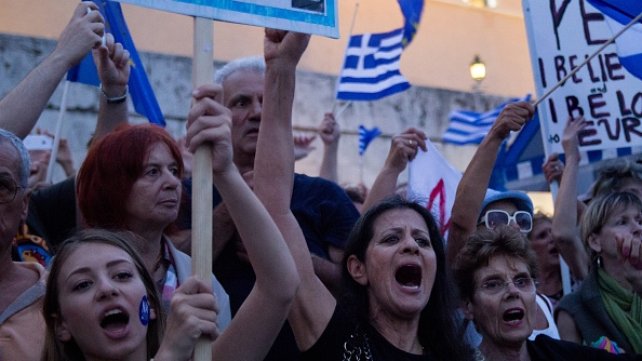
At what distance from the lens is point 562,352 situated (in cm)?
367

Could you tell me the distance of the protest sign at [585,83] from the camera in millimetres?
5293

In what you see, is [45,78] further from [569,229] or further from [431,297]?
[569,229]

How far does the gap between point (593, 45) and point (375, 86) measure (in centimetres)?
207

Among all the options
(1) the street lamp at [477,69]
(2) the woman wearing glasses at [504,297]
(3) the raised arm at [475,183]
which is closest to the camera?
(2) the woman wearing glasses at [504,297]

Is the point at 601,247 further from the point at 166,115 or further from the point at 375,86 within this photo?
the point at 166,115

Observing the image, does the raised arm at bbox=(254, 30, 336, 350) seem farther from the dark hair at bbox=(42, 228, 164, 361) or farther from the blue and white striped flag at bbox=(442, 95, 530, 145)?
the blue and white striped flag at bbox=(442, 95, 530, 145)

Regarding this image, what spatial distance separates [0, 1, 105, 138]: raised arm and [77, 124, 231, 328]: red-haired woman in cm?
23

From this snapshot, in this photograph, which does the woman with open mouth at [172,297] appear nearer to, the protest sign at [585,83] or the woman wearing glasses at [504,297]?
Result: the woman wearing glasses at [504,297]

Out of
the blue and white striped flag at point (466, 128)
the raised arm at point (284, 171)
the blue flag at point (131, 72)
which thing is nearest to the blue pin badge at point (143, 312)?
the raised arm at point (284, 171)

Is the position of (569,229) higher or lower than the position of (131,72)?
lower

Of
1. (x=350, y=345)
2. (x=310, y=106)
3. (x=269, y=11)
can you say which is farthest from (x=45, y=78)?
(x=310, y=106)

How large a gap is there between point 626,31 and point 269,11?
2.92m

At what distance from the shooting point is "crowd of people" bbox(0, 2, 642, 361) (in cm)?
269

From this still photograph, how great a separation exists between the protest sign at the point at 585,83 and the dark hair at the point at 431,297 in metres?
2.02
